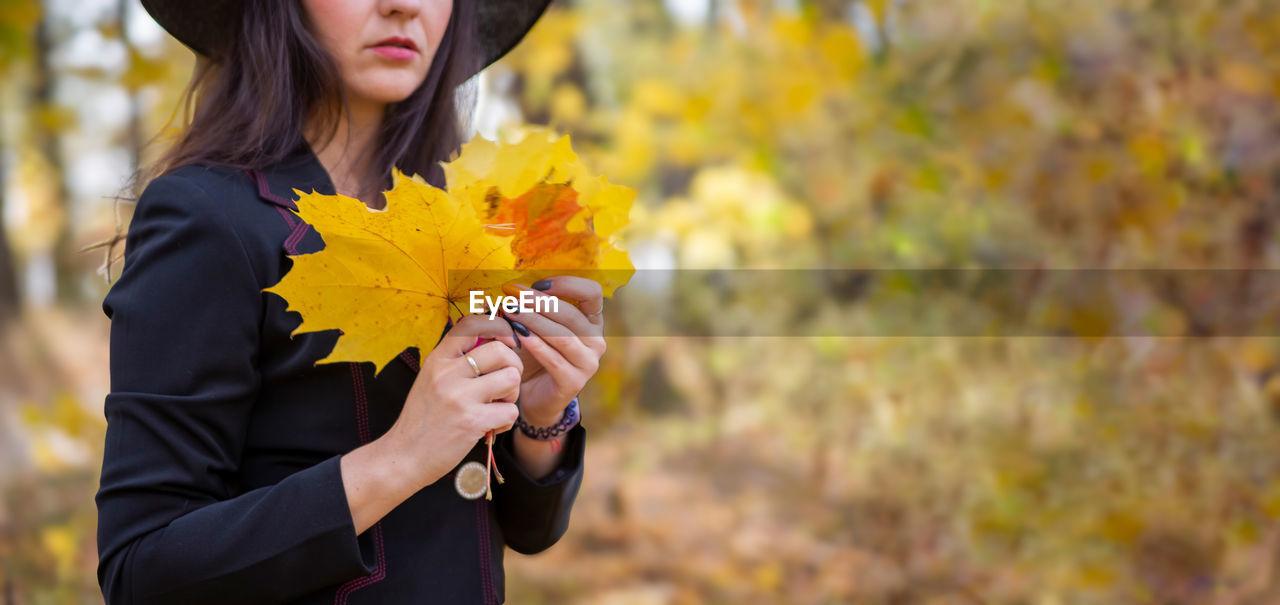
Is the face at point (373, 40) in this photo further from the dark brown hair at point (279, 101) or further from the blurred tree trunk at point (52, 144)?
the blurred tree trunk at point (52, 144)

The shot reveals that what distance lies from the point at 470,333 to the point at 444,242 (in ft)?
0.35

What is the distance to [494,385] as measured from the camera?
40.0 inches

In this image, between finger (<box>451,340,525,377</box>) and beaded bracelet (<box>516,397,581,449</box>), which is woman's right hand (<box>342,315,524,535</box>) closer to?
finger (<box>451,340,525,377</box>)

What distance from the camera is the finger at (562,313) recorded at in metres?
1.06

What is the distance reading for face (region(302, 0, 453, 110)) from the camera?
127 centimetres

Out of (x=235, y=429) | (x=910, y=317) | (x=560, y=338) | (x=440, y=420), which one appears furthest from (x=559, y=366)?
(x=910, y=317)

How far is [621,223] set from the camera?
1.05m

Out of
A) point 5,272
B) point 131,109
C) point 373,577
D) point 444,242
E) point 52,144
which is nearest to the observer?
point 444,242

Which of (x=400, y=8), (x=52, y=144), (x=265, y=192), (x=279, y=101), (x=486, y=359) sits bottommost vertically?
(x=486, y=359)

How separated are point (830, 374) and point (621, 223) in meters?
4.09

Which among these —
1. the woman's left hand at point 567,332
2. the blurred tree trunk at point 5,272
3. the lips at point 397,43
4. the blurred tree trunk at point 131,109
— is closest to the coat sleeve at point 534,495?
the woman's left hand at point 567,332

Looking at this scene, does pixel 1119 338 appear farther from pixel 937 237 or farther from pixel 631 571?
pixel 631 571

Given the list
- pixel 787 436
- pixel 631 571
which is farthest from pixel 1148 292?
pixel 631 571

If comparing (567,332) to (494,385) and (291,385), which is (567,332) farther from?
(291,385)
